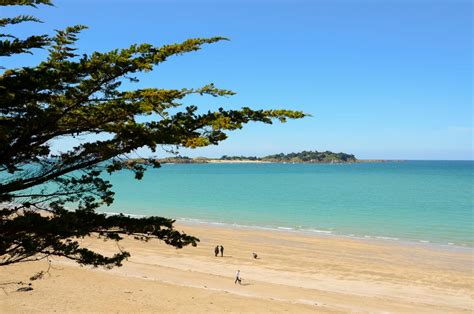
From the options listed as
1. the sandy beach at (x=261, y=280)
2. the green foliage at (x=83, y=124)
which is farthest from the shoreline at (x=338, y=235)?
the green foliage at (x=83, y=124)

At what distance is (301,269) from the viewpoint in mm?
21516

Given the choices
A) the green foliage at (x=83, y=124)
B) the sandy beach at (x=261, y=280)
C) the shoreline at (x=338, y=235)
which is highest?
the green foliage at (x=83, y=124)

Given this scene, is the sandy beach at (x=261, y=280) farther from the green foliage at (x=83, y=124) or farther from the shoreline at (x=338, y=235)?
the green foliage at (x=83, y=124)

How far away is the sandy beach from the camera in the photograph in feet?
46.0

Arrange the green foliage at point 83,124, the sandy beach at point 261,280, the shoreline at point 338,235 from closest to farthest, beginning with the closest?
the green foliage at point 83,124, the sandy beach at point 261,280, the shoreline at point 338,235

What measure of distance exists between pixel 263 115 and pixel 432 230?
33.5 m

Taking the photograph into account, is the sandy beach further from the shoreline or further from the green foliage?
the green foliage

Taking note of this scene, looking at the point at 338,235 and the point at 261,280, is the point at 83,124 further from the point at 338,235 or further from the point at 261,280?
the point at 338,235

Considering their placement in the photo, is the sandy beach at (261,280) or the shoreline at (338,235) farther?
the shoreline at (338,235)

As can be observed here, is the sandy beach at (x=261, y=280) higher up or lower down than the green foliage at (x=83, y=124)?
lower down

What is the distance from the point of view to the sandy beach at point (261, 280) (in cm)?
1402

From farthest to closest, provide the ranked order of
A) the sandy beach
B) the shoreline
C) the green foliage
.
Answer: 1. the shoreline
2. the sandy beach
3. the green foliage

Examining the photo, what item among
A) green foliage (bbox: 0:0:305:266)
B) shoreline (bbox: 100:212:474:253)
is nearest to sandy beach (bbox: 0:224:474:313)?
shoreline (bbox: 100:212:474:253)

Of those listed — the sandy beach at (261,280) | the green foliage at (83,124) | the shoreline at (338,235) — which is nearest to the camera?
the green foliage at (83,124)
